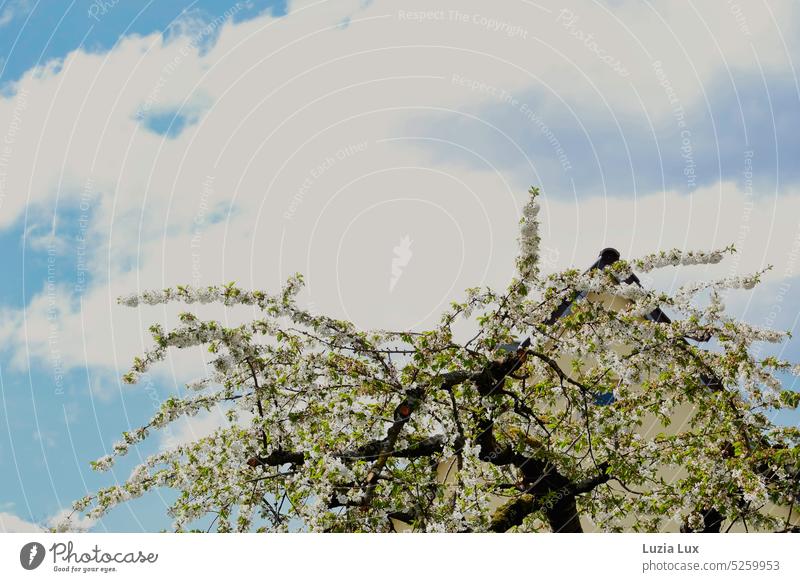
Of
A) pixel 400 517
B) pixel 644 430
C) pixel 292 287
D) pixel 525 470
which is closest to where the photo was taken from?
pixel 292 287

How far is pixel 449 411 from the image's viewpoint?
774 cm

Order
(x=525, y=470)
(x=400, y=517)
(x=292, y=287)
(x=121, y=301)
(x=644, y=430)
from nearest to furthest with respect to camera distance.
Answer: (x=121, y=301)
(x=292, y=287)
(x=400, y=517)
(x=525, y=470)
(x=644, y=430)

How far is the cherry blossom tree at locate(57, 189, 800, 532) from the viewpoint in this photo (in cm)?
694

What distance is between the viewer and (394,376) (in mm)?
7301

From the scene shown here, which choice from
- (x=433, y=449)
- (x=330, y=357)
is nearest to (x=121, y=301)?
(x=330, y=357)

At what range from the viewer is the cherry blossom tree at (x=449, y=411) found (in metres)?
6.94
